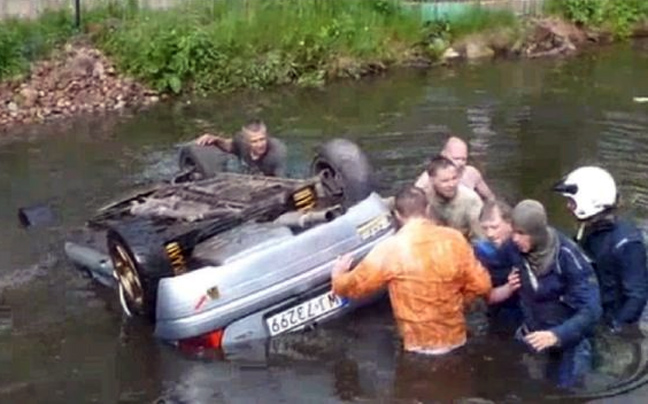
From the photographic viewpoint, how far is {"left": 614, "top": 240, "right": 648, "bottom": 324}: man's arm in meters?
9.34

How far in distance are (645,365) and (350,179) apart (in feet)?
8.76

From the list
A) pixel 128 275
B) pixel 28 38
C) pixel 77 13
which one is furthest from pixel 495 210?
pixel 77 13

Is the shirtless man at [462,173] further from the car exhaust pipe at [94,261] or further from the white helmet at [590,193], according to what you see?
the car exhaust pipe at [94,261]

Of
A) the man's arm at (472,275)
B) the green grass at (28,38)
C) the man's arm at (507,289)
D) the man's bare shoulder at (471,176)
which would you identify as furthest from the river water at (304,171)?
the green grass at (28,38)

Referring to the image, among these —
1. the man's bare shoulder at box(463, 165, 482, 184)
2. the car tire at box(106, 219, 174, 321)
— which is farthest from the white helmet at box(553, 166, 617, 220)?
the car tire at box(106, 219, 174, 321)

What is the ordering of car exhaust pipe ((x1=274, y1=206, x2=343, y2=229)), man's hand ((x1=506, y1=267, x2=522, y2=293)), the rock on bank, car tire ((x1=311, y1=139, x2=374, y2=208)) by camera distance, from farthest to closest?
1. the rock on bank
2. car tire ((x1=311, y1=139, x2=374, y2=208))
3. car exhaust pipe ((x1=274, y1=206, x2=343, y2=229))
4. man's hand ((x1=506, y1=267, x2=522, y2=293))

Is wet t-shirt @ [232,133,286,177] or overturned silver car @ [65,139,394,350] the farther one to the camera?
wet t-shirt @ [232,133,286,177]

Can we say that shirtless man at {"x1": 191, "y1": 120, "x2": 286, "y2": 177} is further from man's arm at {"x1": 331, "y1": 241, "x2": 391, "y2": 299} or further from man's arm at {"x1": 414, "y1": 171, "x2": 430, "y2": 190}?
man's arm at {"x1": 331, "y1": 241, "x2": 391, "y2": 299}

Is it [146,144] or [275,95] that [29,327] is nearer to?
[146,144]

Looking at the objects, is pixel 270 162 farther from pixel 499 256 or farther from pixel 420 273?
pixel 420 273

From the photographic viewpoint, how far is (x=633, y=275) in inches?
368

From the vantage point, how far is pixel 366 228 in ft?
33.7

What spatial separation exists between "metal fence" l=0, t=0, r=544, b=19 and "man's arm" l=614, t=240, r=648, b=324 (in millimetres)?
12237

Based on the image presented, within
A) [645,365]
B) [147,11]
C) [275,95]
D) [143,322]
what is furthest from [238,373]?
[147,11]
